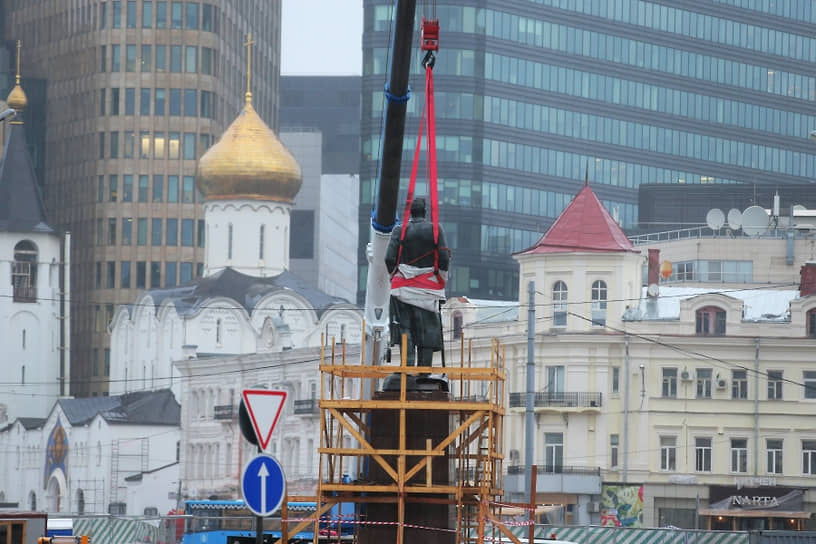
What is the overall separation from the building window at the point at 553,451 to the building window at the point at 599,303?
426 cm

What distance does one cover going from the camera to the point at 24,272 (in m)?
125

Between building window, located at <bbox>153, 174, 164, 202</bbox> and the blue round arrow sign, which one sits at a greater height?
building window, located at <bbox>153, 174, 164, 202</bbox>

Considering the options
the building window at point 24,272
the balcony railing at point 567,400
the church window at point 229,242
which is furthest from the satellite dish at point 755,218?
the building window at point 24,272

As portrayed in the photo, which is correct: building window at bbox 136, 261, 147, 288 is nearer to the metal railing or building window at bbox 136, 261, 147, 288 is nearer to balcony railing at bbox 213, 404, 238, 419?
balcony railing at bbox 213, 404, 238, 419

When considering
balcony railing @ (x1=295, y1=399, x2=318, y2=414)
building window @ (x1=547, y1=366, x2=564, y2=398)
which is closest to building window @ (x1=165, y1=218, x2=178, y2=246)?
balcony railing @ (x1=295, y1=399, x2=318, y2=414)

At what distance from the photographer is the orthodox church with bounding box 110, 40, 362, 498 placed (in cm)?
9725

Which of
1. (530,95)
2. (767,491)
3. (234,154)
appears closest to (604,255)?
(767,491)

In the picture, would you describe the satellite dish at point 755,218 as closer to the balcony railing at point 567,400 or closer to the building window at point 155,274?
the balcony railing at point 567,400

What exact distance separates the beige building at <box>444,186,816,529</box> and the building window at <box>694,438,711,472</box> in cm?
5

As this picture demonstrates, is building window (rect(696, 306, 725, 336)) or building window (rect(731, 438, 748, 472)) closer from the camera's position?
building window (rect(731, 438, 748, 472))

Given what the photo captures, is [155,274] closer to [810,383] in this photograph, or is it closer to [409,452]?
[810,383]

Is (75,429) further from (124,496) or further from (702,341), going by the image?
(702,341)

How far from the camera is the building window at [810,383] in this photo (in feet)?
240

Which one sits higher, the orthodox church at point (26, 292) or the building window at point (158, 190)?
the building window at point (158, 190)
